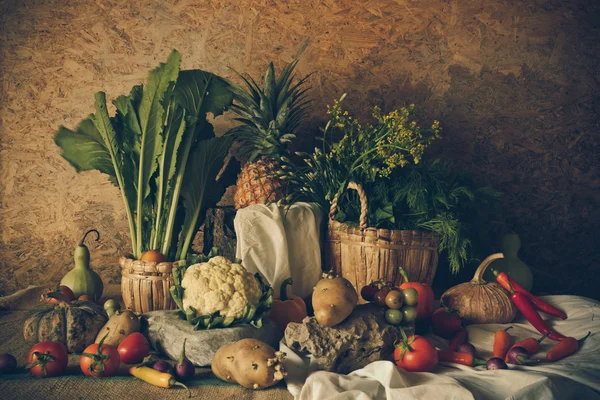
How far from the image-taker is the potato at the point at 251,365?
189 centimetres

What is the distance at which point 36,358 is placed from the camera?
6.45 feet

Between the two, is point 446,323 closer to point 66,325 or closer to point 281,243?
point 281,243

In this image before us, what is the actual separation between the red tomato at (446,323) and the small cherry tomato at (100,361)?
1.55 meters

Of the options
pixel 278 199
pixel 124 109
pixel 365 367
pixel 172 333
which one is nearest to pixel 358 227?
pixel 278 199

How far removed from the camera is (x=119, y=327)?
2260 mm

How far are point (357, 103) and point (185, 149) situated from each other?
A: 137 centimetres

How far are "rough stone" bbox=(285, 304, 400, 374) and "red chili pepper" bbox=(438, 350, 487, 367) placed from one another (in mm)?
223

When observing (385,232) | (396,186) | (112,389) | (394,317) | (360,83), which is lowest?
(112,389)

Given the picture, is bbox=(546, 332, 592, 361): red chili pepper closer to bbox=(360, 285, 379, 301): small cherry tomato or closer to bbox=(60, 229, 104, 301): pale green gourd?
bbox=(360, 285, 379, 301): small cherry tomato

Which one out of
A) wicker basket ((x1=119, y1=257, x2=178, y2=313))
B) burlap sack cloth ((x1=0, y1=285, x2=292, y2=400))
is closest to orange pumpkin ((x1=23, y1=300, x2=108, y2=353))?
burlap sack cloth ((x1=0, y1=285, x2=292, y2=400))

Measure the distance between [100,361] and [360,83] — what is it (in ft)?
8.57

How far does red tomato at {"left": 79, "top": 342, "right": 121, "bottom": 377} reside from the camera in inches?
77.4

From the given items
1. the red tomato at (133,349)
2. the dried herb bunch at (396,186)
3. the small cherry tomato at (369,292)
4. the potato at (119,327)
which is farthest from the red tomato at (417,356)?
the potato at (119,327)

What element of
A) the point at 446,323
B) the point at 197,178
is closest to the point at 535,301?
the point at 446,323
